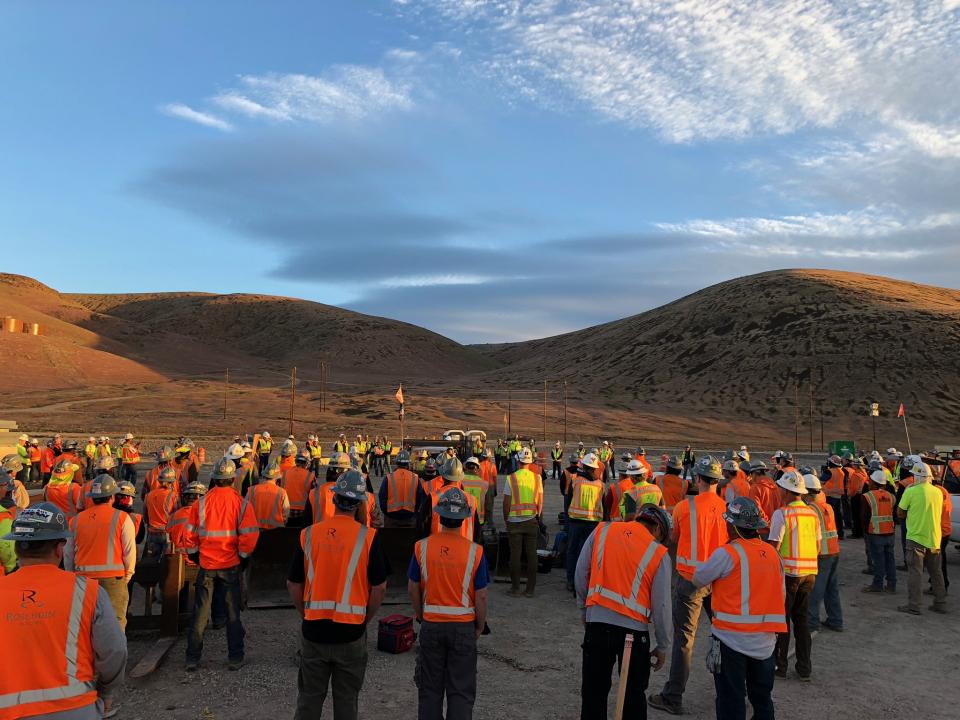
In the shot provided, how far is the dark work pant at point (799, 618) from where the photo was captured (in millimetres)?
7184

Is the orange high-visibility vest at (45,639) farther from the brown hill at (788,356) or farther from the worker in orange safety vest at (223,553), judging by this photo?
the brown hill at (788,356)

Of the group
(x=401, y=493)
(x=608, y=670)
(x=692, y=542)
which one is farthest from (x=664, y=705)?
(x=401, y=493)

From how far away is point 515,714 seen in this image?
249 inches

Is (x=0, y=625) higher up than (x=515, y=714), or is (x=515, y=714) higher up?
(x=0, y=625)

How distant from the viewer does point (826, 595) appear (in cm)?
901

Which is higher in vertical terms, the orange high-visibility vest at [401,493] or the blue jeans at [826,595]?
the orange high-visibility vest at [401,493]

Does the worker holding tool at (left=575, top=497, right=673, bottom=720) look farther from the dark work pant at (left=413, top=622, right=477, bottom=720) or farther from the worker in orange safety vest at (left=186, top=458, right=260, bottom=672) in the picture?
the worker in orange safety vest at (left=186, top=458, right=260, bottom=672)

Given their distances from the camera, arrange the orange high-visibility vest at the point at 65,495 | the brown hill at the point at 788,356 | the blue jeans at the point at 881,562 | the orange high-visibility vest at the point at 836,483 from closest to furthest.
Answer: the orange high-visibility vest at the point at 65,495
the blue jeans at the point at 881,562
the orange high-visibility vest at the point at 836,483
the brown hill at the point at 788,356

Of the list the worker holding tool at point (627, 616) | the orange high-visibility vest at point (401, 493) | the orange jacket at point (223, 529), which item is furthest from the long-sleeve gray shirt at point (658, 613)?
the orange high-visibility vest at point (401, 493)

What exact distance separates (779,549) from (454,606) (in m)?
4.29

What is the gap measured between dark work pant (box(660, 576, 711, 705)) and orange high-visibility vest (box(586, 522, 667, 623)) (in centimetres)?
198

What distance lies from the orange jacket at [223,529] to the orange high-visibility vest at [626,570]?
4098 millimetres

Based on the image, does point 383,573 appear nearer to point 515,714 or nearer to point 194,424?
point 515,714

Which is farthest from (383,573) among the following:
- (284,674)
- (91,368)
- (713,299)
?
(713,299)
